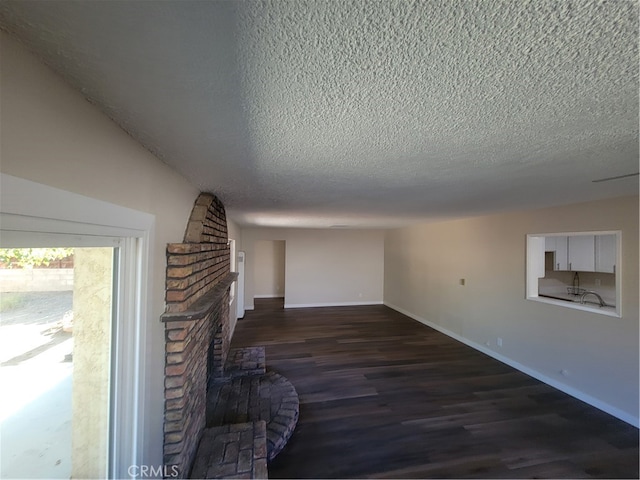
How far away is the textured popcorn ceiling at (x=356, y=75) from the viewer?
21.0 inches

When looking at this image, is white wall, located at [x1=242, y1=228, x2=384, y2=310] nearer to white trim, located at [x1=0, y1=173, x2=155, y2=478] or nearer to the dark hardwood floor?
the dark hardwood floor

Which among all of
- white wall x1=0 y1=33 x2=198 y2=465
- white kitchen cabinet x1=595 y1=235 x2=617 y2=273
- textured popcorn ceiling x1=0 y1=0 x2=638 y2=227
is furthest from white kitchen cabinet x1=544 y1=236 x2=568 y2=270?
white wall x1=0 y1=33 x2=198 y2=465

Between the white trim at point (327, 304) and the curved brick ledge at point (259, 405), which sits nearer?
the curved brick ledge at point (259, 405)

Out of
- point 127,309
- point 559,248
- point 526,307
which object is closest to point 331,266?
point 526,307

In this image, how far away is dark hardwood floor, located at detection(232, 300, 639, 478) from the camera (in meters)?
2.15

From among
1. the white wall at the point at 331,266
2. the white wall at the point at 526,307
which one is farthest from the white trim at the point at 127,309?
the white wall at the point at 331,266

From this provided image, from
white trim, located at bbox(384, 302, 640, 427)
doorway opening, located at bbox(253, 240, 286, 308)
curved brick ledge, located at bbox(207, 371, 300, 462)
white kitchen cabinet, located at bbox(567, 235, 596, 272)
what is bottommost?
white trim, located at bbox(384, 302, 640, 427)

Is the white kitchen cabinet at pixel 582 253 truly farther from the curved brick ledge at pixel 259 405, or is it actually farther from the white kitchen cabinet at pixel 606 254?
the curved brick ledge at pixel 259 405

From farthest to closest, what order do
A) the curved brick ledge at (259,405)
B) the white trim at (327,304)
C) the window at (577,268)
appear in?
the white trim at (327,304), the window at (577,268), the curved brick ledge at (259,405)

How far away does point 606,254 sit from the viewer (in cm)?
338

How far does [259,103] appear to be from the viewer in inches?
34.9

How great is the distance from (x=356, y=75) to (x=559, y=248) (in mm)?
4807

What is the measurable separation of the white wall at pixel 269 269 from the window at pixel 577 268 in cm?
708

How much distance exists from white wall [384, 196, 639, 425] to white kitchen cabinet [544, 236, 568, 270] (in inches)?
24.5
